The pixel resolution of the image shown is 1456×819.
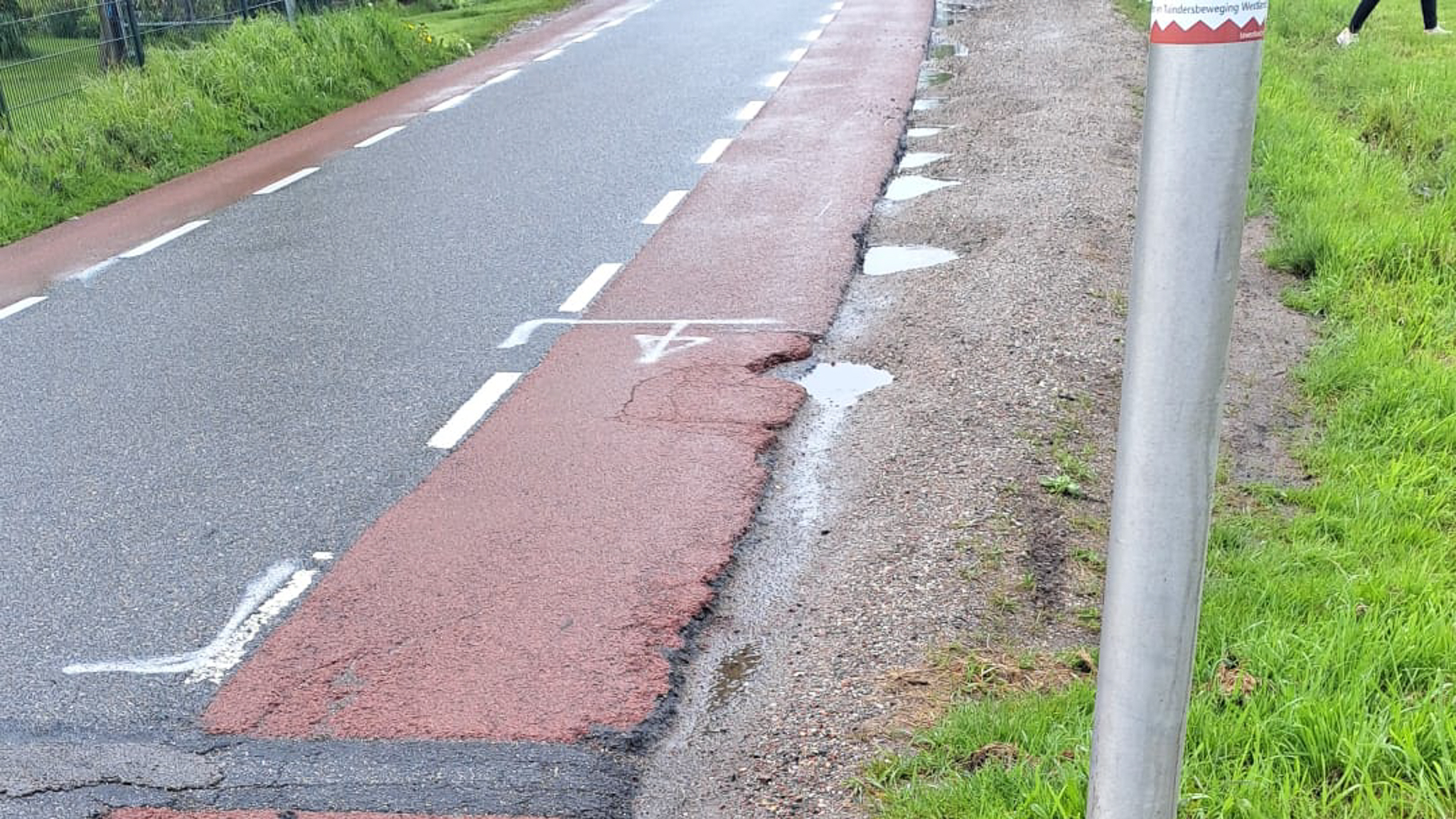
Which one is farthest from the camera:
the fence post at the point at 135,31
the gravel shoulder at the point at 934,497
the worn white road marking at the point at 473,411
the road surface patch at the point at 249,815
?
the fence post at the point at 135,31

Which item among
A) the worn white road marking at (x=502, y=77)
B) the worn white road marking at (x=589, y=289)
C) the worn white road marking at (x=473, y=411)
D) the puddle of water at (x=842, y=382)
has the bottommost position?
the puddle of water at (x=842, y=382)

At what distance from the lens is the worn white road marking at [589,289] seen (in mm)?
8172

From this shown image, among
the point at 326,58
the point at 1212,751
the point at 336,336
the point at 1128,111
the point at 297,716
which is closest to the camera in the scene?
the point at 1212,751

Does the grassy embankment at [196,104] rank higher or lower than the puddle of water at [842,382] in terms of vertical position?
higher

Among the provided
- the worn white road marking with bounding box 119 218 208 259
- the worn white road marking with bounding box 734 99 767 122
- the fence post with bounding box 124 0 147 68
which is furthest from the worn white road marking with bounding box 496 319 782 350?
the fence post with bounding box 124 0 147 68

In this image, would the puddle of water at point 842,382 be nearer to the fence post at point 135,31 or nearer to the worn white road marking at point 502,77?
the worn white road marking at point 502,77

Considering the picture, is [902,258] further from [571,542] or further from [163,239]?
[163,239]

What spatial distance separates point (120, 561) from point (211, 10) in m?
13.6

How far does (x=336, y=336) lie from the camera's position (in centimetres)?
788

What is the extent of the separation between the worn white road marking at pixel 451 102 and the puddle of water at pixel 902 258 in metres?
7.61

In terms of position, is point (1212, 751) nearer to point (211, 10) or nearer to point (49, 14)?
point (49, 14)

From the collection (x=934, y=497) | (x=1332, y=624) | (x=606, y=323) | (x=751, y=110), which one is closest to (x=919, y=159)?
(x=751, y=110)

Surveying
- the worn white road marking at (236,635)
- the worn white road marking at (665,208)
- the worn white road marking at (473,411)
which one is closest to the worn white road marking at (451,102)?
the worn white road marking at (665,208)

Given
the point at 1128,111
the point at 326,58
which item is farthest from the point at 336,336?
the point at 326,58
